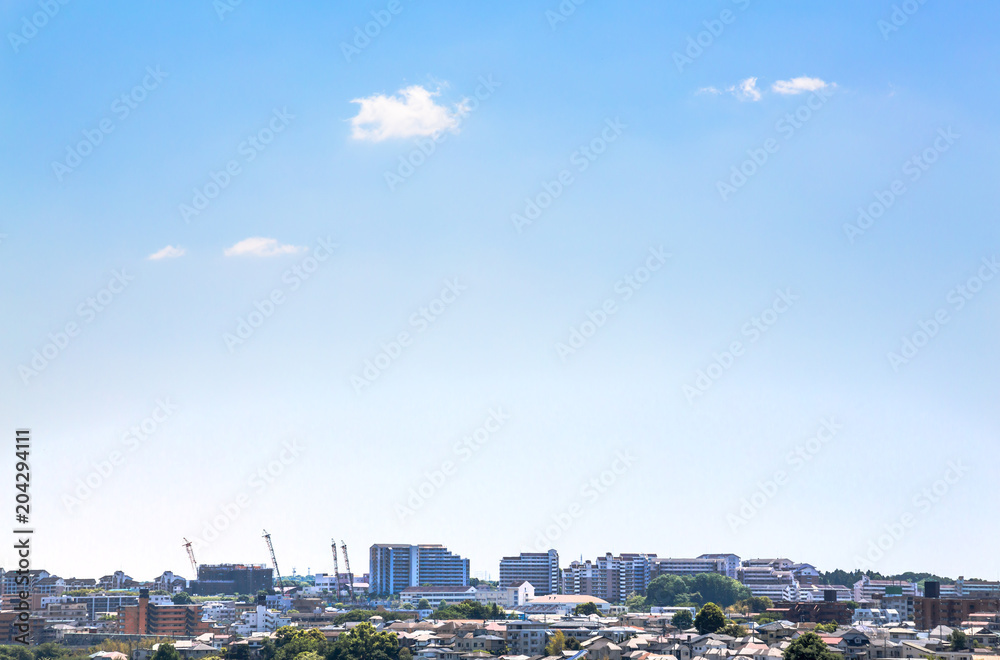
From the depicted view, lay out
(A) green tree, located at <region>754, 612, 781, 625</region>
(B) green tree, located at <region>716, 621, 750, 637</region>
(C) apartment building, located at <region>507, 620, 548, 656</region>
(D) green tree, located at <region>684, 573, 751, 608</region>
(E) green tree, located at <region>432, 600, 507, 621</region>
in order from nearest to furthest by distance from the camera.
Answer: (B) green tree, located at <region>716, 621, 750, 637</region> → (C) apartment building, located at <region>507, 620, 548, 656</region> → (A) green tree, located at <region>754, 612, 781, 625</region> → (E) green tree, located at <region>432, 600, 507, 621</region> → (D) green tree, located at <region>684, 573, 751, 608</region>

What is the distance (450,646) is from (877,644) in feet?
57.7

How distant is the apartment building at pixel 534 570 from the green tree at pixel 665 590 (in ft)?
55.3

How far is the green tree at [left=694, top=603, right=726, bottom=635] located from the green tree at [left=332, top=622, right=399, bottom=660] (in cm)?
1348

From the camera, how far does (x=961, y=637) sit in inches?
1773

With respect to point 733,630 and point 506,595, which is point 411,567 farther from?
point 733,630

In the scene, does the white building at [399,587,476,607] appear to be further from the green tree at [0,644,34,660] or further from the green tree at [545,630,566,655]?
the green tree at [0,644,34,660]

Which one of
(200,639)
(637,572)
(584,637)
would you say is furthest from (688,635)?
(637,572)

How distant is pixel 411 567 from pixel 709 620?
56652 mm

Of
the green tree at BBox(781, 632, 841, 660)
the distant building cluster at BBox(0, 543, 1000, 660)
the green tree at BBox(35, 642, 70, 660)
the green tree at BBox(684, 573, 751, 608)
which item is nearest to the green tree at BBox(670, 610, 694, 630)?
the distant building cluster at BBox(0, 543, 1000, 660)

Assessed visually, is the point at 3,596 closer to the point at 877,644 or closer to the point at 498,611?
the point at 498,611

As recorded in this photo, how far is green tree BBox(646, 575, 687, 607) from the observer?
86750 mm

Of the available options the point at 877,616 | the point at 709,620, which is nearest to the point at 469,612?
the point at 709,620

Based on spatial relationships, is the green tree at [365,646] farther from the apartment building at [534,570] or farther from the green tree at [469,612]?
the apartment building at [534,570]

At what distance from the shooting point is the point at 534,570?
346ft
